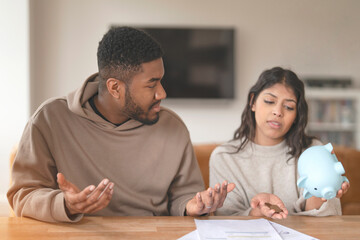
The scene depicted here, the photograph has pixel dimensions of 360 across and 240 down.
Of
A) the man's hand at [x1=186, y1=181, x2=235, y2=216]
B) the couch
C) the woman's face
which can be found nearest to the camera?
the man's hand at [x1=186, y1=181, x2=235, y2=216]

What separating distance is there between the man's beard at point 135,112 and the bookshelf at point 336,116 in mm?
3600

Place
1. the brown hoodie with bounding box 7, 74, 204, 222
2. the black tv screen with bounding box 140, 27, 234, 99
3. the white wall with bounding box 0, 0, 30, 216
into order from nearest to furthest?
the brown hoodie with bounding box 7, 74, 204, 222 → the white wall with bounding box 0, 0, 30, 216 → the black tv screen with bounding box 140, 27, 234, 99

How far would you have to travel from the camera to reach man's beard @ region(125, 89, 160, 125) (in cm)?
151

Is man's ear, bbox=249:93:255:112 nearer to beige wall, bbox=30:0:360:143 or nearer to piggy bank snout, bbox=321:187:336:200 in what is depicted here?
piggy bank snout, bbox=321:187:336:200

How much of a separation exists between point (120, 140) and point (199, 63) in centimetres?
350

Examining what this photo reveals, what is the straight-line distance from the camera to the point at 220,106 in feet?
16.3

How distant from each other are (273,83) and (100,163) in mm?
847

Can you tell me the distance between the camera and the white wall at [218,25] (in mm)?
4691

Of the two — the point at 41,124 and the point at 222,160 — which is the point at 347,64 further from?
the point at 41,124

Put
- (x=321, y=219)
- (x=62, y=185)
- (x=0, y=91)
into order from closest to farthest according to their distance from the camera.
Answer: (x=62, y=185) → (x=321, y=219) → (x=0, y=91)

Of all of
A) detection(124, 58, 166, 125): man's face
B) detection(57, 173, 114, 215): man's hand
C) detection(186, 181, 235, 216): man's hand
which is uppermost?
detection(124, 58, 166, 125): man's face

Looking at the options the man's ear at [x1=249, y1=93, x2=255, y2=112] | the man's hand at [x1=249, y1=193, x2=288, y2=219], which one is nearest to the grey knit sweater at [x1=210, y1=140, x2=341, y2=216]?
the man's ear at [x1=249, y1=93, x2=255, y2=112]

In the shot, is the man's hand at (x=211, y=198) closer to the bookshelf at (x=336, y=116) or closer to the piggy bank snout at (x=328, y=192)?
the piggy bank snout at (x=328, y=192)

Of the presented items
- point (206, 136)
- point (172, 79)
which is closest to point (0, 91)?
point (172, 79)
